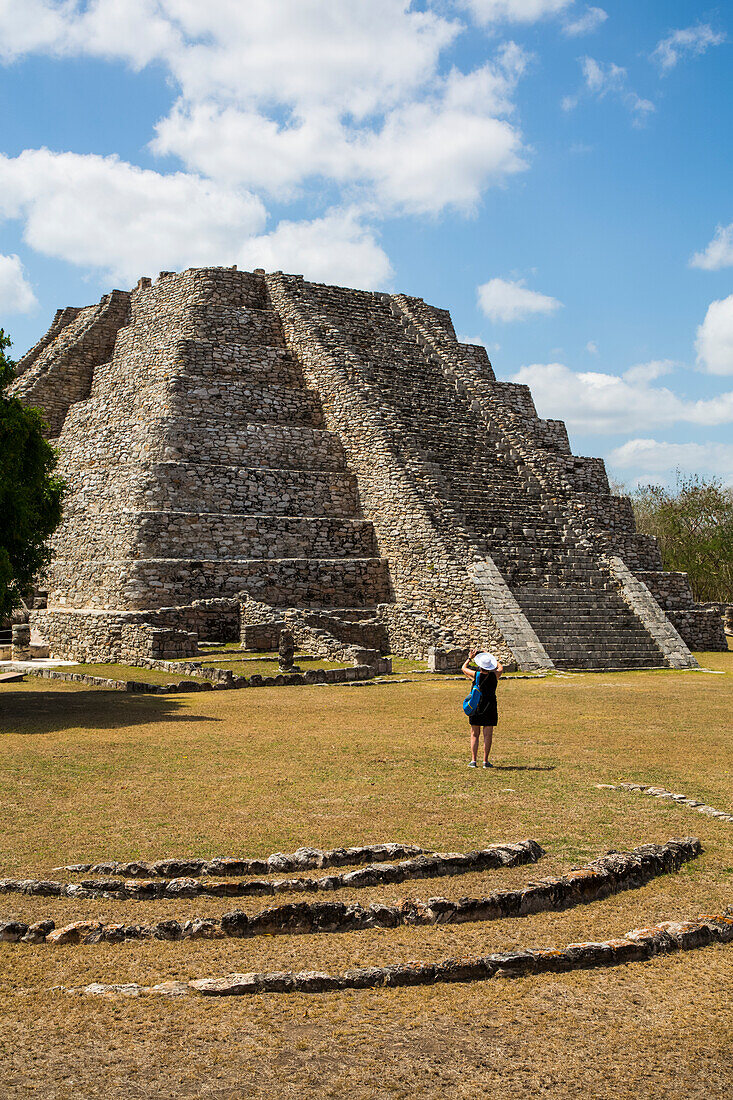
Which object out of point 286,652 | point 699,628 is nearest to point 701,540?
point 699,628

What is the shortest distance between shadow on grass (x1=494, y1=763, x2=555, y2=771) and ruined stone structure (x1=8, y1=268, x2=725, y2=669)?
11.0 m

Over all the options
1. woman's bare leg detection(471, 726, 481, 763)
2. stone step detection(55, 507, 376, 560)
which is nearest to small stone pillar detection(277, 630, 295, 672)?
stone step detection(55, 507, 376, 560)

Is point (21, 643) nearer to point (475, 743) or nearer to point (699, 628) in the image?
point (475, 743)

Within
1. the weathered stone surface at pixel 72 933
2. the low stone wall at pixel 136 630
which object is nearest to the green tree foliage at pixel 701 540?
the low stone wall at pixel 136 630

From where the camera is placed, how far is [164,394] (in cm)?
2817

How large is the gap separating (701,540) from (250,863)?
1834 inches

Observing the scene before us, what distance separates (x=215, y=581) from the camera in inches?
924

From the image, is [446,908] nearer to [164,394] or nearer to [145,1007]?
[145,1007]

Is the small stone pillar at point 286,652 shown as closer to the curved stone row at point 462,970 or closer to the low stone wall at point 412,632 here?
the low stone wall at point 412,632

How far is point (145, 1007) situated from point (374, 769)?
17.0 feet

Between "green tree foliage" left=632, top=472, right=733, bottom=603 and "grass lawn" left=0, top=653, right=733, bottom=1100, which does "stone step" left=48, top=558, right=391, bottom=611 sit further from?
"green tree foliage" left=632, top=472, right=733, bottom=603

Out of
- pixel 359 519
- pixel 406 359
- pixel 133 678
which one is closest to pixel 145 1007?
pixel 133 678

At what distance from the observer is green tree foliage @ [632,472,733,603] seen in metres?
47.5

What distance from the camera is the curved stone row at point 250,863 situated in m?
5.89
